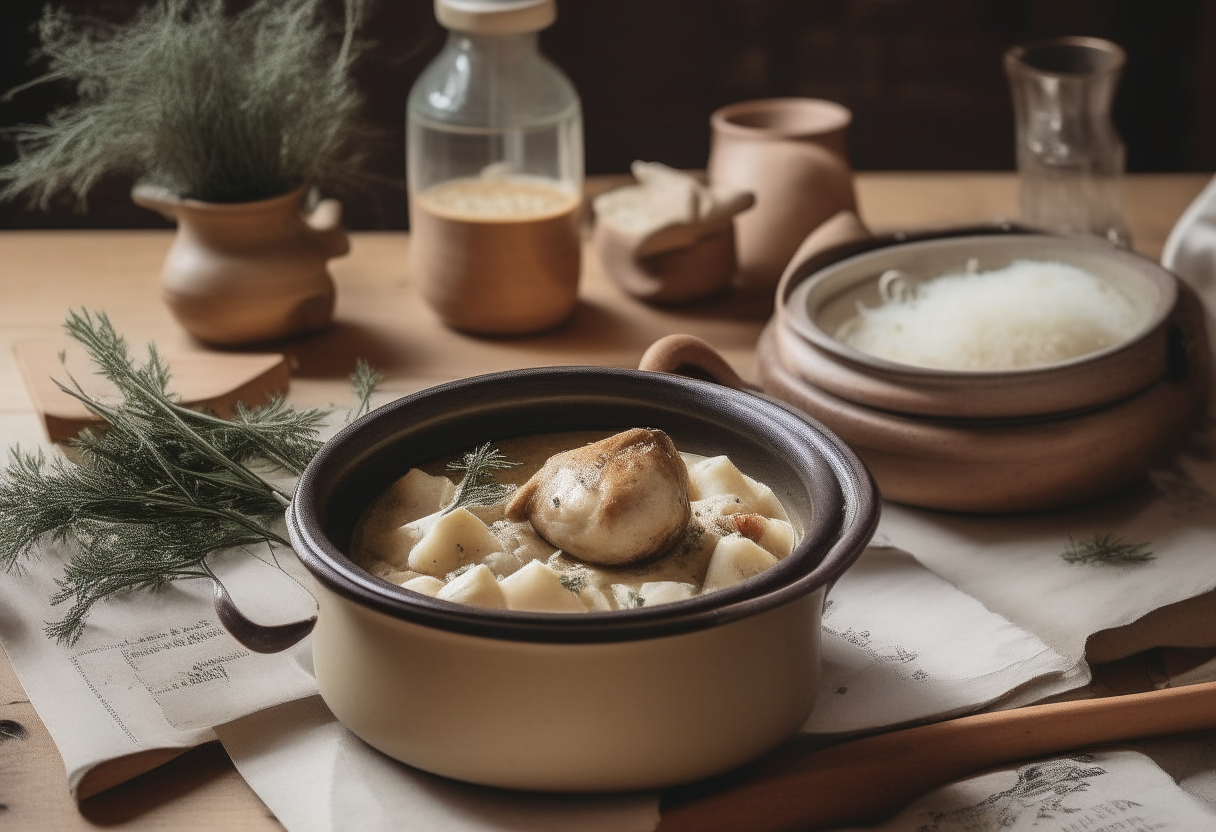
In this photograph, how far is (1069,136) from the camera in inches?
57.7

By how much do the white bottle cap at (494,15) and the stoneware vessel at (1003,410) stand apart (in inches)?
17.4

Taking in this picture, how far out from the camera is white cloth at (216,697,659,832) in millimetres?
738

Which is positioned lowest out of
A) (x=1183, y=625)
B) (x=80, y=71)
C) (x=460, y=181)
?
(x=1183, y=625)

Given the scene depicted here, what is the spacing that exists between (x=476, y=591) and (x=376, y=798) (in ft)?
0.45

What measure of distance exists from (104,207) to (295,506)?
5.77 ft

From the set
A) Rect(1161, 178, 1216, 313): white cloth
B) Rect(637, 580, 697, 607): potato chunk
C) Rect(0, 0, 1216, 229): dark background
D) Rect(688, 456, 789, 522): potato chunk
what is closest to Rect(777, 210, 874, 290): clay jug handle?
Rect(1161, 178, 1216, 313): white cloth

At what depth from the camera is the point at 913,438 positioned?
106cm

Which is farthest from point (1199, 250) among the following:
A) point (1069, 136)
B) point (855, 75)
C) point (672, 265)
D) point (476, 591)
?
point (855, 75)

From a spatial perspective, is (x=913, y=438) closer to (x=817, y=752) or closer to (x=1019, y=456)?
(x=1019, y=456)

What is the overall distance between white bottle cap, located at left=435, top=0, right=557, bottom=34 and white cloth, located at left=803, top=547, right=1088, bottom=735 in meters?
0.68

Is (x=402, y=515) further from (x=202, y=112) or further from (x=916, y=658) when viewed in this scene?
(x=202, y=112)

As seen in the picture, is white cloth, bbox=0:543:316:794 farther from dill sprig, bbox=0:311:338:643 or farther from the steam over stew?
the steam over stew

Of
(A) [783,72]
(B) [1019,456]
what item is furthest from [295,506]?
(A) [783,72]

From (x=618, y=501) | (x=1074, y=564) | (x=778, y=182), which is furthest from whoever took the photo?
Result: (x=778, y=182)
